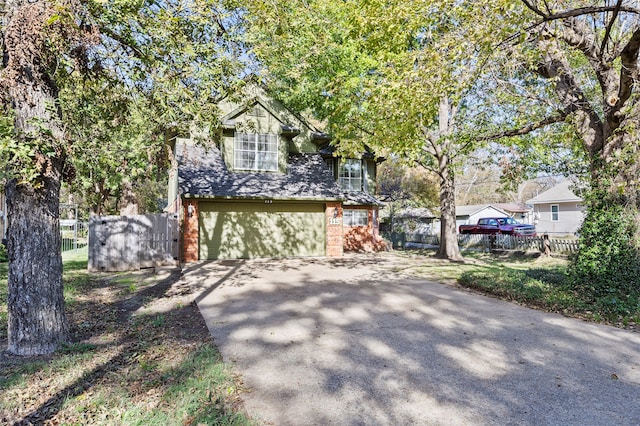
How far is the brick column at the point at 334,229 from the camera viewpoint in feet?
52.3

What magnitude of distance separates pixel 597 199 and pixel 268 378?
24.6 feet

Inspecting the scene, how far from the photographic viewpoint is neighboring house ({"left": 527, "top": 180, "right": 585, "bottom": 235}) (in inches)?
1196

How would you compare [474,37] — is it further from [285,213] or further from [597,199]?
[285,213]

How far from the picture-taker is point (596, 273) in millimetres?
7441

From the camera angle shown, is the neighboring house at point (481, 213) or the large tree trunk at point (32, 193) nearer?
the large tree trunk at point (32, 193)

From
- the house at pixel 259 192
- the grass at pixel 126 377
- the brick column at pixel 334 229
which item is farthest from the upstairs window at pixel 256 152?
the grass at pixel 126 377

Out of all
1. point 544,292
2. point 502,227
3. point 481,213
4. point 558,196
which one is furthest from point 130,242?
point 481,213

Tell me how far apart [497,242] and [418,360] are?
17.3 meters

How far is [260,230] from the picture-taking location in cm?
1538

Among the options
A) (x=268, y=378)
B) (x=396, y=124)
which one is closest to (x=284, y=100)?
(x=396, y=124)

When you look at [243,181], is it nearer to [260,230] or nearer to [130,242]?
[260,230]

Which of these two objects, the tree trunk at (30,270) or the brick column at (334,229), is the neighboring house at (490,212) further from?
the tree trunk at (30,270)

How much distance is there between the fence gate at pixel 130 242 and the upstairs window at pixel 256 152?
4035 mm

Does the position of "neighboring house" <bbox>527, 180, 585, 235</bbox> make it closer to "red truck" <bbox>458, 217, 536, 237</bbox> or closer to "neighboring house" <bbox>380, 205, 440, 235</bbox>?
"red truck" <bbox>458, 217, 536, 237</bbox>
